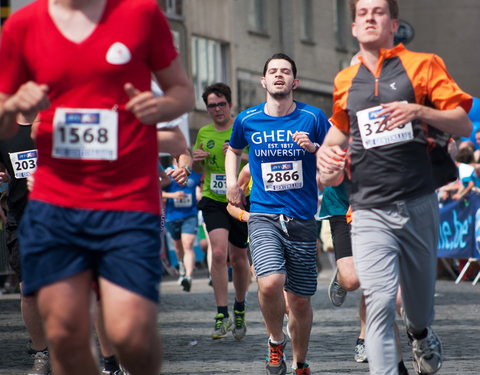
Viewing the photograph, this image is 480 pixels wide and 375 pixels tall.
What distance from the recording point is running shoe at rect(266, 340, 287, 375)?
7.93 m

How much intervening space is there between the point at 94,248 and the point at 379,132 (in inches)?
68.1

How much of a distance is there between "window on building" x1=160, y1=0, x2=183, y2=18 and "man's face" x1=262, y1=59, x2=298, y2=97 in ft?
79.0

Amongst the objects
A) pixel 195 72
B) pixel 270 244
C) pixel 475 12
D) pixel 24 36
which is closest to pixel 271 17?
pixel 195 72

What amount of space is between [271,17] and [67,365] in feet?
110

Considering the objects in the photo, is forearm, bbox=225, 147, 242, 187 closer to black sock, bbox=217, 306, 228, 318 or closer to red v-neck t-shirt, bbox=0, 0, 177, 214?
black sock, bbox=217, 306, 228, 318

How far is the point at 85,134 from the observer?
4.81m

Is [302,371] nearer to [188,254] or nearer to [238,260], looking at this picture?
[238,260]

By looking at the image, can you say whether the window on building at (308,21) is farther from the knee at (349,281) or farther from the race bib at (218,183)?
the knee at (349,281)

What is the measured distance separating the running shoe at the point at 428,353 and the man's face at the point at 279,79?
2.70 meters

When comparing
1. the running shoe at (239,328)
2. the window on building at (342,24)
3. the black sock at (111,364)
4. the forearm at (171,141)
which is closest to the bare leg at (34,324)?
the black sock at (111,364)

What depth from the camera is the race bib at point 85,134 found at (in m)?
4.78

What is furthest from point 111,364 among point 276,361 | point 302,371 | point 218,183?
point 218,183

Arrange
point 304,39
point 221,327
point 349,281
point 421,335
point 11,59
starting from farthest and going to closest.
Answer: point 304,39 < point 221,327 < point 349,281 < point 421,335 < point 11,59

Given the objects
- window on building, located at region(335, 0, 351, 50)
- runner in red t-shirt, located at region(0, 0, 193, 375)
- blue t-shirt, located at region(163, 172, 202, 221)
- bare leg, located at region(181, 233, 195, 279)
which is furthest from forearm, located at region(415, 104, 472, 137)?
window on building, located at region(335, 0, 351, 50)
